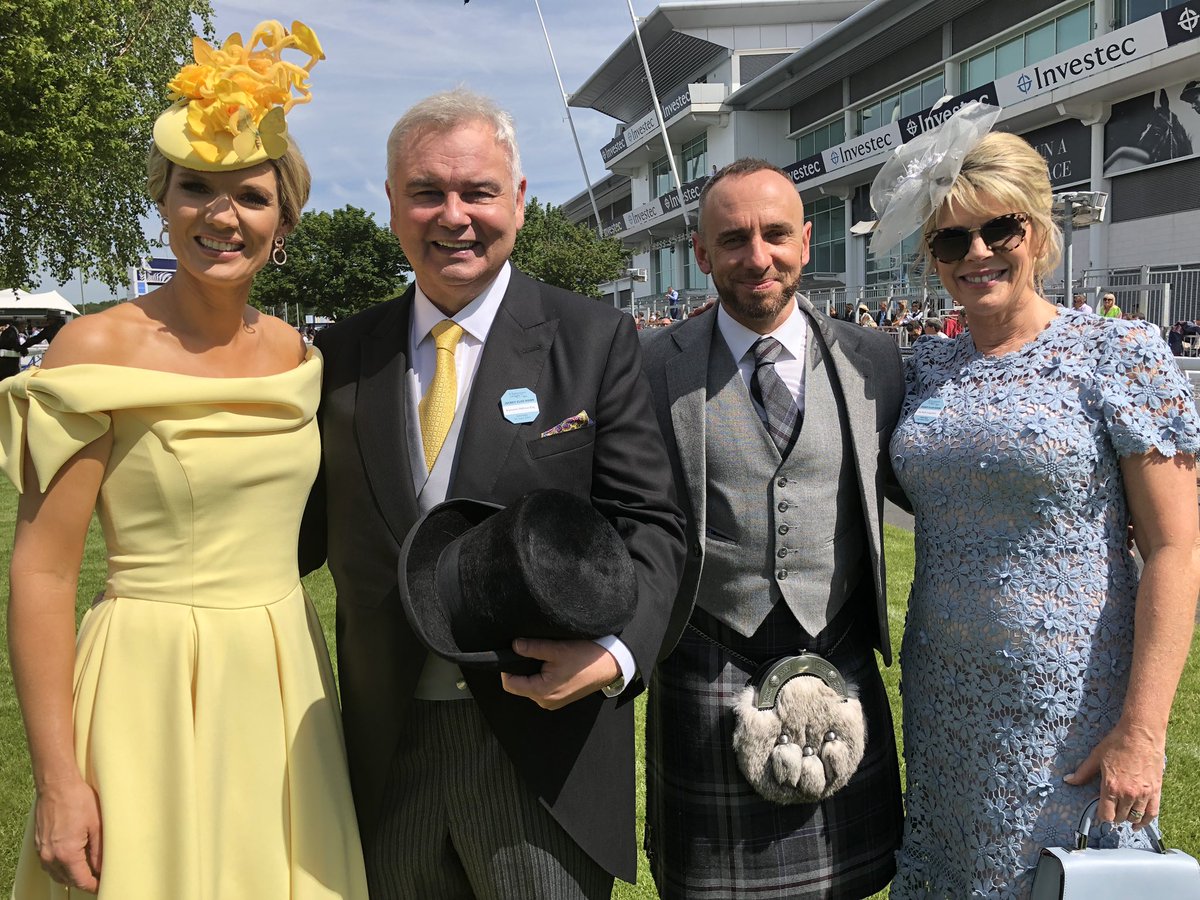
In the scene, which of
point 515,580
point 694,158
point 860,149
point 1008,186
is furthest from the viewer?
point 694,158

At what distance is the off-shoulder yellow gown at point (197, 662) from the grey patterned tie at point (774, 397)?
4.09ft

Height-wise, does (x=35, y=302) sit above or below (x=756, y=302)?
above

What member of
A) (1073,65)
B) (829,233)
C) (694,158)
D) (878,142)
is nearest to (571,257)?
(694,158)

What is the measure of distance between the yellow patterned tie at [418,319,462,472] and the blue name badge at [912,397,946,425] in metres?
1.25

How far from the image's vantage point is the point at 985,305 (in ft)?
7.82

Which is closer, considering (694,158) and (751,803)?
(751,803)

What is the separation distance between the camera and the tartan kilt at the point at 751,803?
2.52 m

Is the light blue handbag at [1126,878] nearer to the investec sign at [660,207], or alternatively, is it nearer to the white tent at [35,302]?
the white tent at [35,302]

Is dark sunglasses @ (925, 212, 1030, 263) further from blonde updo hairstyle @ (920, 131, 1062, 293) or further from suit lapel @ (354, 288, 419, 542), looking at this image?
suit lapel @ (354, 288, 419, 542)

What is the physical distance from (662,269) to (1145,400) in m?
53.2

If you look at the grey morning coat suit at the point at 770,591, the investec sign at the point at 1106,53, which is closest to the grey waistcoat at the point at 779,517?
the grey morning coat suit at the point at 770,591

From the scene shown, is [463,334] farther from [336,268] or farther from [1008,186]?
[336,268]

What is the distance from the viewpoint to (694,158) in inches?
1887

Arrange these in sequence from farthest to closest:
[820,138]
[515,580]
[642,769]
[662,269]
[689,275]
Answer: [662,269] < [689,275] < [820,138] < [642,769] < [515,580]
